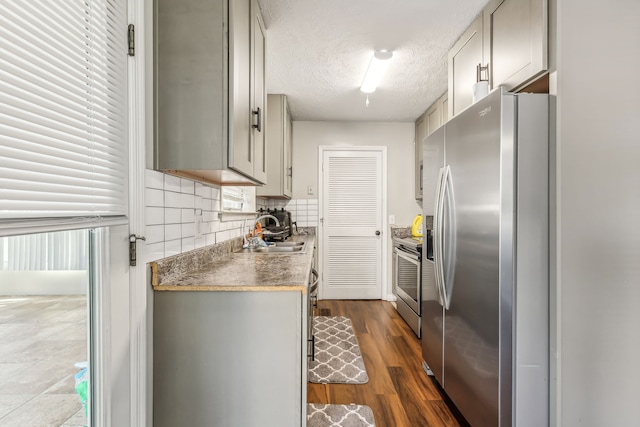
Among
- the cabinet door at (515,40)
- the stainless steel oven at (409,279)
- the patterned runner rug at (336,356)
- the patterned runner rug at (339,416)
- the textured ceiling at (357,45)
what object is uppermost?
the textured ceiling at (357,45)

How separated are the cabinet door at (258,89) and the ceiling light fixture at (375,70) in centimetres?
91

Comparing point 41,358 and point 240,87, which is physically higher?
point 240,87

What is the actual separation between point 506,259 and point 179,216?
1459 mm

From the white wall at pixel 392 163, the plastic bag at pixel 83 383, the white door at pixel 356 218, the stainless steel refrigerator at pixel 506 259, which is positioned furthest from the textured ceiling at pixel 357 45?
the plastic bag at pixel 83 383

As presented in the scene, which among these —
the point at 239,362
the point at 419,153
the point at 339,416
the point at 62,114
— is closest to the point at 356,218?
the point at 419,153

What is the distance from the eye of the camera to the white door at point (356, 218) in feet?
13.5

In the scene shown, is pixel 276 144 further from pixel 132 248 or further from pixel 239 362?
pixel 239 362

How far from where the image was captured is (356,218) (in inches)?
163

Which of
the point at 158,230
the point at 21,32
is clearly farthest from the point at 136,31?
the point at 158,230

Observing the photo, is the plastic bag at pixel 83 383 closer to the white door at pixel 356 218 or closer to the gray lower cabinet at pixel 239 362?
the gray lower cabinet at pixel 239 362

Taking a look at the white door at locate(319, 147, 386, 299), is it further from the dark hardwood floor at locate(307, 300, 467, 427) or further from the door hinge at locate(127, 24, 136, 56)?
the door hinge at locate(127, 24, 136, 56)

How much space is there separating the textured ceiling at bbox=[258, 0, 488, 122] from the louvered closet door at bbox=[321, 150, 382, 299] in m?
0.90

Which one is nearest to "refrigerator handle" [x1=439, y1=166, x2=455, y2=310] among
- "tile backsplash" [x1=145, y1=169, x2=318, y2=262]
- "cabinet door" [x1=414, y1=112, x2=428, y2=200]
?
"tile backsplash" [x1=145, y1=169, x2=318, y2=262]

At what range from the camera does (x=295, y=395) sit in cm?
120
